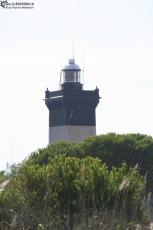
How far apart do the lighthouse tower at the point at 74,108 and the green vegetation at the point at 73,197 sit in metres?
103

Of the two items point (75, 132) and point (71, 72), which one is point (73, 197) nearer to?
point (71, 72)

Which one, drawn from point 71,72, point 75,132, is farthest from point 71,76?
point 75,132

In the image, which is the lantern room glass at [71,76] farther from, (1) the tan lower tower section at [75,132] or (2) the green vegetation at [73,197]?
(2) the green vegetation at [73,197]

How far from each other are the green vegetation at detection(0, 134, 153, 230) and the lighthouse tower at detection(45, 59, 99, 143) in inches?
4060

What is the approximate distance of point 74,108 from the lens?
122 metres

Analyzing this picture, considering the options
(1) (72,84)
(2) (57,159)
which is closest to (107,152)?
(2) (57,159)

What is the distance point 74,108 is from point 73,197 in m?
107

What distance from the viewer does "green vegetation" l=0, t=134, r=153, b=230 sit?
11.2m

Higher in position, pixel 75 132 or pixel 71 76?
pixel 71 76

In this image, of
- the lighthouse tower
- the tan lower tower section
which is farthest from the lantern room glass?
the tan lower tower section

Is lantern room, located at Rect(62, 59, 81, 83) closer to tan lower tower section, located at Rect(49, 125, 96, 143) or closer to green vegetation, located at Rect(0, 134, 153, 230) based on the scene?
tan lower tower section, located at Rect(49, 125, 96, 143)

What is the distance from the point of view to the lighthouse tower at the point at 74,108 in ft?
→ 391

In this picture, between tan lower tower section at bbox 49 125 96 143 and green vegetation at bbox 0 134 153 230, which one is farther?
tan lower tower section at bbox 49 125 96 143

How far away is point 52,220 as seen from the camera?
470 inches
